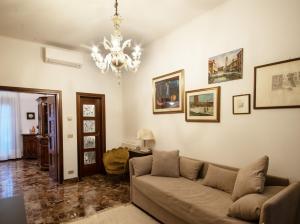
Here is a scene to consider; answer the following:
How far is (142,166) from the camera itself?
3.31 m

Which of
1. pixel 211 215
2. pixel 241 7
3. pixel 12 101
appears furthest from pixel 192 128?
pixel 12 101

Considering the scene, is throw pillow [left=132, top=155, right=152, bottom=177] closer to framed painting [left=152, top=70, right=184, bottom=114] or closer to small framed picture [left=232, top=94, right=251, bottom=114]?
framed painting [left=152, top=70, right=184, bottom=114]

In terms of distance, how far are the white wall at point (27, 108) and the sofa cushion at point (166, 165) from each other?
6443 millimetres

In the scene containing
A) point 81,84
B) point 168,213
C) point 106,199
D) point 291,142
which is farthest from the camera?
point 81,84

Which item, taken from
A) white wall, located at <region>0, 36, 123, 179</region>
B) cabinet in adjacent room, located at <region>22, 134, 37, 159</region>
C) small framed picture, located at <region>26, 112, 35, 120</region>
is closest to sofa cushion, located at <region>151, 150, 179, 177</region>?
white wall, located at <region>0, 36, 123, 179</region>

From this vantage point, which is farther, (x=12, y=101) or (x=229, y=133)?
(x=12, y=101)

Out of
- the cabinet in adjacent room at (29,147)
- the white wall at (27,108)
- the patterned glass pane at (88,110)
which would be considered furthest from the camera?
the white wall at (27,108)

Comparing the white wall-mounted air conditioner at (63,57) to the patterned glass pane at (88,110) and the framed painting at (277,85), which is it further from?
the framed painting at (277,85)

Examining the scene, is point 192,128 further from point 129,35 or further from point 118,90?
point 118,90

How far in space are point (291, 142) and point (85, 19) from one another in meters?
3.51

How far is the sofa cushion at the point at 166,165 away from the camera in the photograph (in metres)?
A: 3.15

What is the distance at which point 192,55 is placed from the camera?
11.2 ft

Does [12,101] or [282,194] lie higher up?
[12,101]

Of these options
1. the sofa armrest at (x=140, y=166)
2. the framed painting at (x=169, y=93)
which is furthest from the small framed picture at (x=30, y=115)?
the sofa armrest at (x=140, y=166)
